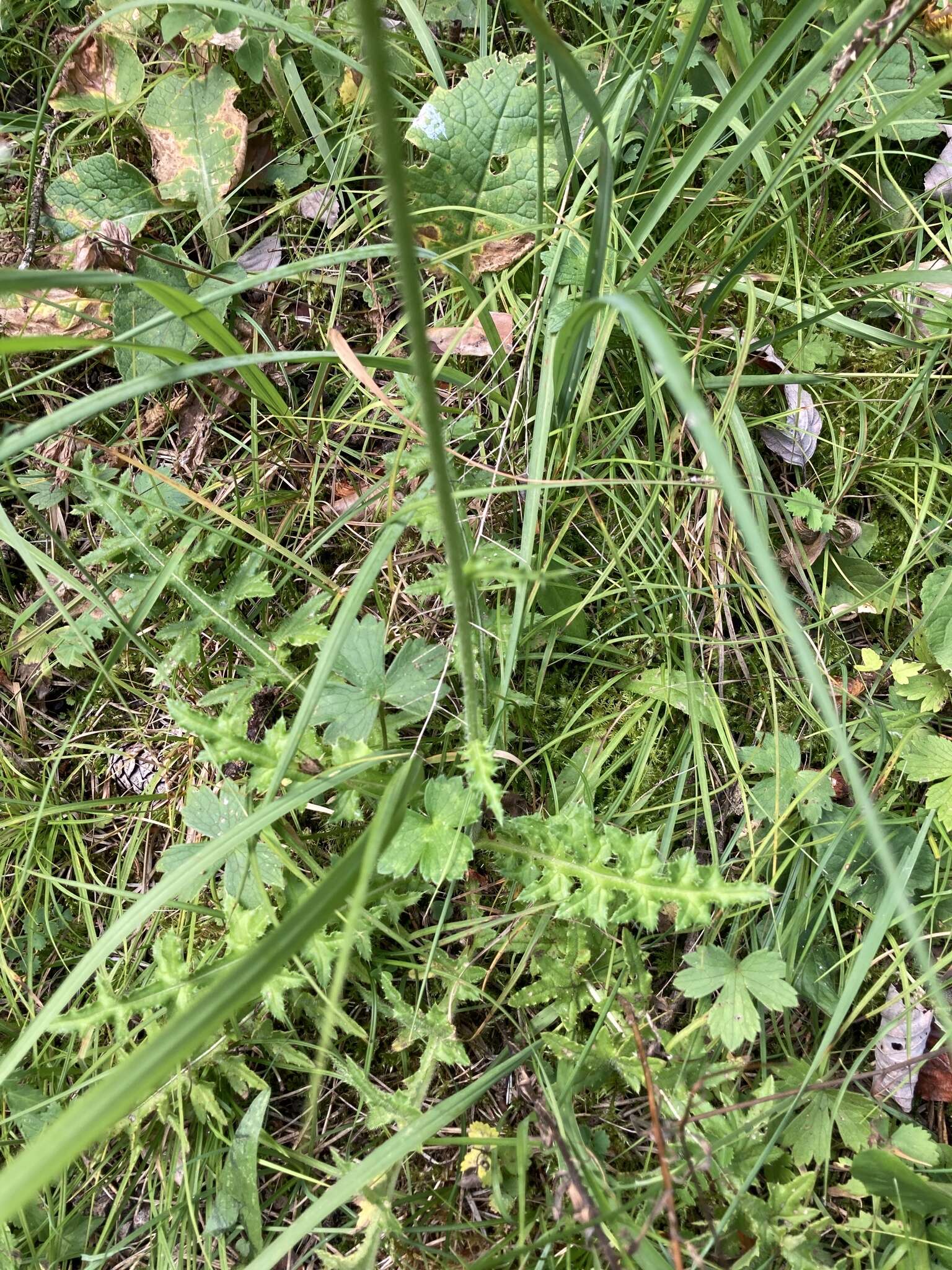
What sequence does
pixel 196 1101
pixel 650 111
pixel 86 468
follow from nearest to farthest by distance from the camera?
pixel 196 1101 → pixel 86 468 → pixel 650 111

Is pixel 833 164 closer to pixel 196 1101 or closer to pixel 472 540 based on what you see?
pixel 472 540

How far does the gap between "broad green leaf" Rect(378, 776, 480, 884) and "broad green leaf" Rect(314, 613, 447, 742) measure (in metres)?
0.18

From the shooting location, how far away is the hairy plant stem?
1.93ft

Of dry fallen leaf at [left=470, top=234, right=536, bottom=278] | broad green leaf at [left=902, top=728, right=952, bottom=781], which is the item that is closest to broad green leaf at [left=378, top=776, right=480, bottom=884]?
broad green leaf at [left=902, top=728, right=952, bottom=781]

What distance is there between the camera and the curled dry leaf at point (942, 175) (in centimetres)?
187

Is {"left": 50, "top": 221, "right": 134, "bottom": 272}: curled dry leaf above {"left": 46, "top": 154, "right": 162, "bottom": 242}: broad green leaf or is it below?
below

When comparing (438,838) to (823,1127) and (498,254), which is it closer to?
(823,1127)

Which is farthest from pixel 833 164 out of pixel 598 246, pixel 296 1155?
pixel 296 1155

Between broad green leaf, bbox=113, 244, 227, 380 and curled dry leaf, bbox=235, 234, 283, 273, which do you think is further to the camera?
curled dry leaf, bbox=235, 234, 283, 273

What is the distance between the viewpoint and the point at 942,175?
1.88 metres

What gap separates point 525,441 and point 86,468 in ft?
2.92

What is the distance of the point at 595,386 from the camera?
1.79 metres

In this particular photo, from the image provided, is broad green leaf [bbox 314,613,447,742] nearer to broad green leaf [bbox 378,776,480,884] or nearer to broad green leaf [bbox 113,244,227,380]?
broad green leaf [bbox 378,776,480,884]

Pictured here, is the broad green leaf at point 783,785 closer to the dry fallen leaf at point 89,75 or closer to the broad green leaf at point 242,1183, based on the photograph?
the broad green leaf at point 242,1183
